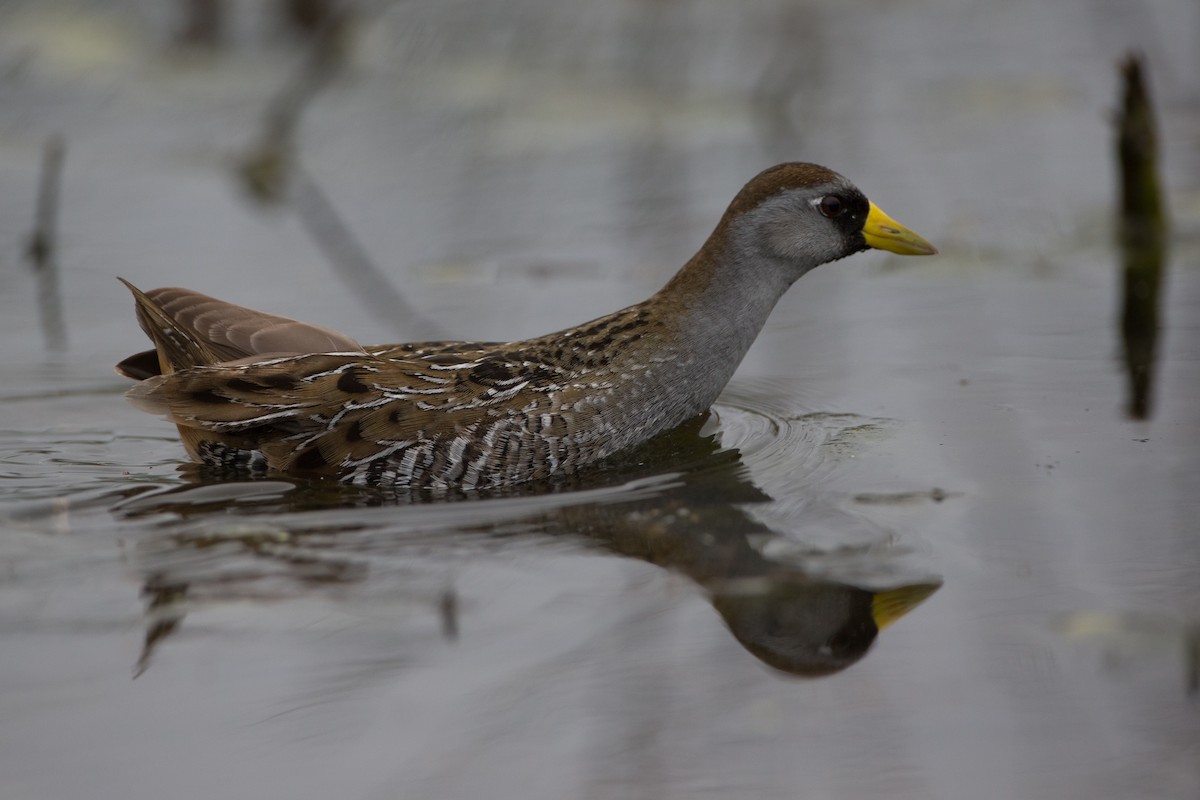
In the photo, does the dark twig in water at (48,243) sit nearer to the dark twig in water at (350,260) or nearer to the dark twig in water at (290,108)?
the dark twig in water at (290,108)

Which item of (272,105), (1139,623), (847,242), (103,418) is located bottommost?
(1139,623)

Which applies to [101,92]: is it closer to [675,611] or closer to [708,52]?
[708,52]

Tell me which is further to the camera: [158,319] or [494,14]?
[494,14]

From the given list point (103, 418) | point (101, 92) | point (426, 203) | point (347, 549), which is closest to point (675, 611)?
point (347, 549)

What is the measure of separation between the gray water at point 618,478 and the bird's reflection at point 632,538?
0.8 inches

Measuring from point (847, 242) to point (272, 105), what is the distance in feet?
18.9

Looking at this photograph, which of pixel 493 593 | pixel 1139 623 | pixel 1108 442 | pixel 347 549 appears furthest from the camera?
pixel 1108 442

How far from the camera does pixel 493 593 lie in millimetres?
4594

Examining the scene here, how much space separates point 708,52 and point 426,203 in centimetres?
347

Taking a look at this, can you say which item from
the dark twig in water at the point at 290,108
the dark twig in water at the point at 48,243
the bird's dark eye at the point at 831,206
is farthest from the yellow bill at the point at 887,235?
the dark twig in water at the point at 290,108

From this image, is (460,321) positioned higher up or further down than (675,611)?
higher up

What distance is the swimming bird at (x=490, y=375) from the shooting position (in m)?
5.60

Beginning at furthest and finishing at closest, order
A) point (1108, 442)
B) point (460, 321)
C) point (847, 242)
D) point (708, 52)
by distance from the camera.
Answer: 1. point (708, 52)
2. point (460, 321)
3. point (847, 242)
4. point (1108, 442)

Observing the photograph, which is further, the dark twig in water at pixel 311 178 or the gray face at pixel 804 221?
the dark twig in water at pixel 311 178
